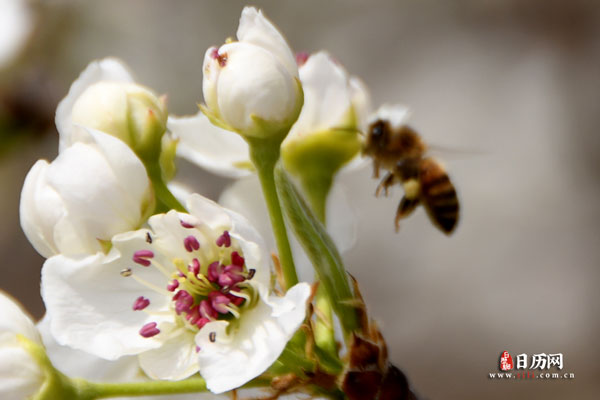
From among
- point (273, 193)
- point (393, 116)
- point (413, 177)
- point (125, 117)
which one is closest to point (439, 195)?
point (413, 177)

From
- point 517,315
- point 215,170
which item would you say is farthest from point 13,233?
point 215,170

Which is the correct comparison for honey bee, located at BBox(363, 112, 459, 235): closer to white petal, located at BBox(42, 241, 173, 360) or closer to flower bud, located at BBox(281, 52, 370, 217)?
flower bud, located at BBox(281, 52, 370, 217)

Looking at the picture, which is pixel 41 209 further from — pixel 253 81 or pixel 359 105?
pixel 359 105

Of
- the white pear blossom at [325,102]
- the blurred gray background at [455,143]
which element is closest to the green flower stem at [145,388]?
the white pear blossom at [325,102]

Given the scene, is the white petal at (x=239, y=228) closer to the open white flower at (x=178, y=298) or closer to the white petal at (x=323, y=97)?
the open white flower at (x=178, y=298)

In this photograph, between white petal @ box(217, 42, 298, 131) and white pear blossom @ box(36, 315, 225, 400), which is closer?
white petal @ box(217, 42, 298, 131)

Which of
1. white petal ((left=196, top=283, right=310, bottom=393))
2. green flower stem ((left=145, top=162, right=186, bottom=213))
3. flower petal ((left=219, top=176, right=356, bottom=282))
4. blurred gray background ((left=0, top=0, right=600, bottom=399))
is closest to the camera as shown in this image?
white petal ((left=196, top=283, right=310, bottom=393))

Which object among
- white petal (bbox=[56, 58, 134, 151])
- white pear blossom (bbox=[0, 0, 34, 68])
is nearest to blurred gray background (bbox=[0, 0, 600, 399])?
white pear blossom (bbox=[0, 0, 34, 68])

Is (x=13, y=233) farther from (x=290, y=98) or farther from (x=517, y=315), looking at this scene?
(x=290, y=98)
